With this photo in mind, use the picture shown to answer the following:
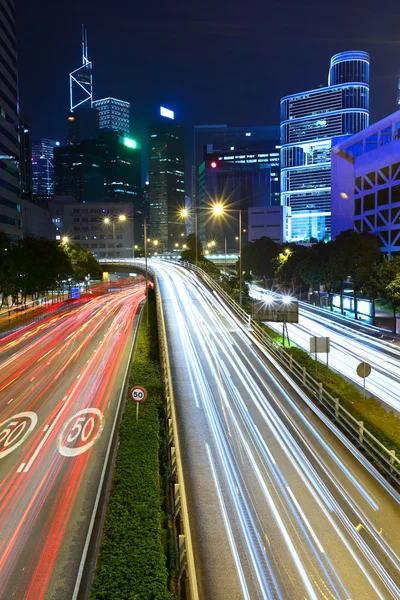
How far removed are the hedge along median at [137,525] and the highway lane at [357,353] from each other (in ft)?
45.0

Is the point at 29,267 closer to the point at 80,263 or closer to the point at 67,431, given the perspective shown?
the point at 80,263

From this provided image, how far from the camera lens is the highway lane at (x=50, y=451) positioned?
430 inches

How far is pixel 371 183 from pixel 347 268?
32.1m

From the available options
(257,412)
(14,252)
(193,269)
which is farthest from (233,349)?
(193,269)

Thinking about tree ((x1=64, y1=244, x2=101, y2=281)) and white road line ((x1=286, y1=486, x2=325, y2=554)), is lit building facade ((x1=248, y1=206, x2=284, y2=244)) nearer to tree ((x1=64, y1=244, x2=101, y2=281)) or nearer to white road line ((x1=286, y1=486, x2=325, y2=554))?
tree ((x1=64, y1=244, x2=101, y2=281))

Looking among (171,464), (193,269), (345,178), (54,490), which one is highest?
(345,178)

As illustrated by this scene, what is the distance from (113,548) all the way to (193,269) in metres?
68.9

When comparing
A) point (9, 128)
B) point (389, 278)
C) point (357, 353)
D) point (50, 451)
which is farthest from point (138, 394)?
point (9, 128)

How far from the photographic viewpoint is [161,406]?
19.4m

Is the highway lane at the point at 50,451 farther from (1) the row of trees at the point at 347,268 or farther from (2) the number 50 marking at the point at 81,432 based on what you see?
(1) the row of trees at the point at 347,268

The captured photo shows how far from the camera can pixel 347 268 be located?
5828 cm

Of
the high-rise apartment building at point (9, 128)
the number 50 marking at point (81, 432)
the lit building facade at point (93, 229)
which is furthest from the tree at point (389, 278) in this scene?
the lit building facade at point (93, 229)

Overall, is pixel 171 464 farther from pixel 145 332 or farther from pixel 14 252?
pixel 14 252

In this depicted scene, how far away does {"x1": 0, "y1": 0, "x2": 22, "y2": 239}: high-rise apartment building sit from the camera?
278 ft
